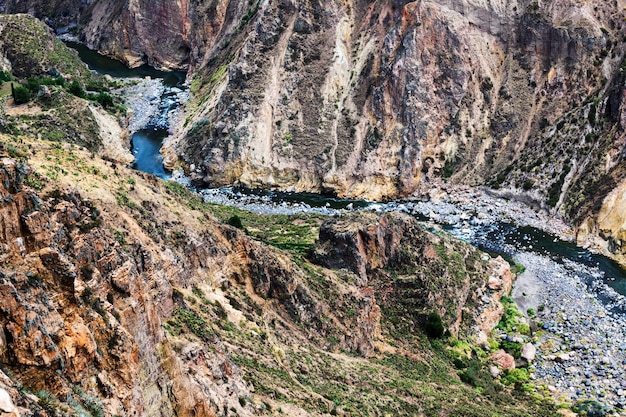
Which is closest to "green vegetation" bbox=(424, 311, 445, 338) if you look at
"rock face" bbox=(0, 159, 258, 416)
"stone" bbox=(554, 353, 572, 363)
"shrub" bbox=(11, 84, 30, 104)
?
"stone" bbox=(554, 353, 572, 363)

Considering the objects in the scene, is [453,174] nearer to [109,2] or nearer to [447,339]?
[447,339]

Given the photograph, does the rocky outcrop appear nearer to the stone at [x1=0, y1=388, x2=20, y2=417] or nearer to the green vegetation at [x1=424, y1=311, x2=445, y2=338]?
the green vegetation at [x1=424, y1=311, x2=445, y2=338]

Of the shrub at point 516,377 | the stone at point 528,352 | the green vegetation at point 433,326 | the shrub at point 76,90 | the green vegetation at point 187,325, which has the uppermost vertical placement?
the shrub at point 76,90

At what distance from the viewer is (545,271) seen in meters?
65.6

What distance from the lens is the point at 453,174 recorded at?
83.6 meters

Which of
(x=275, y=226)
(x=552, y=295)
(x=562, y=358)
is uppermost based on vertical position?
(x=275, y=226)

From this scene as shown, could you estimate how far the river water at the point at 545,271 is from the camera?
51375 millimetres

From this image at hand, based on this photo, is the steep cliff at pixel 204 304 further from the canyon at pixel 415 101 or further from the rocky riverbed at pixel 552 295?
the canyon at pixel 415 101

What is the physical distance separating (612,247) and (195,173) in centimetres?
4963

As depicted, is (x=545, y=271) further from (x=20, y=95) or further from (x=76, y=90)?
(x=76, y=90)

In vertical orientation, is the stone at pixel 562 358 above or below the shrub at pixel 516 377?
above

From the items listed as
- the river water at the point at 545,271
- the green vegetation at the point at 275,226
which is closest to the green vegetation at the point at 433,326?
the river water at the point at 545,271

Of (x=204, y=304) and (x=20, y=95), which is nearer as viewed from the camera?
(x=204, y=304)

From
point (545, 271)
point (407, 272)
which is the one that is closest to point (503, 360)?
point (407, 272)
